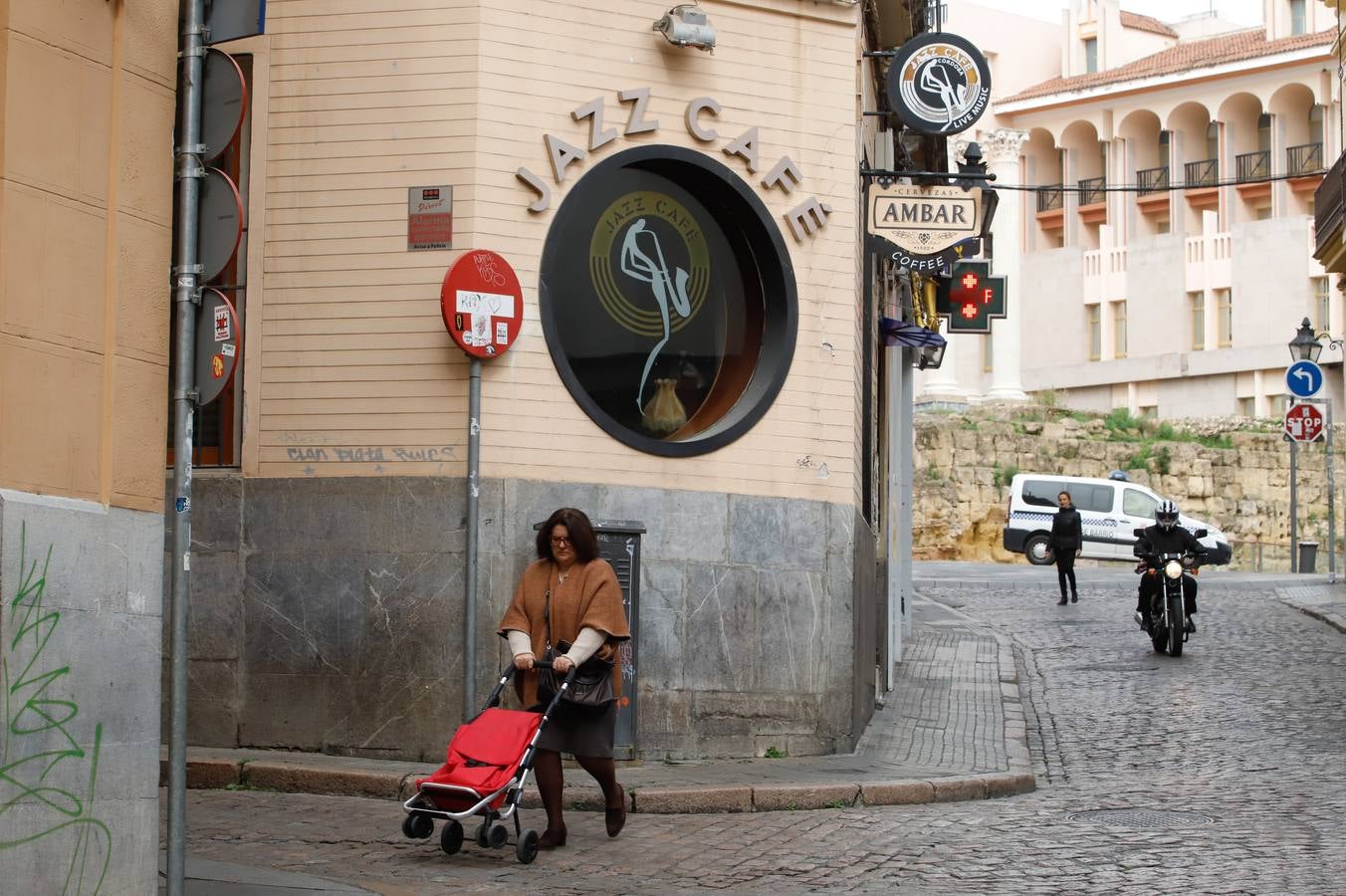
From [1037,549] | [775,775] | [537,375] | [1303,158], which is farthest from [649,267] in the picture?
[1303,158]

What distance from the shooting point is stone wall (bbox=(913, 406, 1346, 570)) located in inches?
2135

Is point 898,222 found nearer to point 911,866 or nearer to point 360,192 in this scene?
point 360,192

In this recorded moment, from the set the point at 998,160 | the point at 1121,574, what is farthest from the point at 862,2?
the point at 998,160

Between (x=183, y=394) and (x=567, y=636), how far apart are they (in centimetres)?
326

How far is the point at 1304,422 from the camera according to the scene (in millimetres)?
29703

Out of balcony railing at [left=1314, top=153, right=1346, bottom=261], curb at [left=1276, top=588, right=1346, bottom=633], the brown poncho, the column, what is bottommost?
curb at [left=1276, top=588, right=1346, bottom=633]

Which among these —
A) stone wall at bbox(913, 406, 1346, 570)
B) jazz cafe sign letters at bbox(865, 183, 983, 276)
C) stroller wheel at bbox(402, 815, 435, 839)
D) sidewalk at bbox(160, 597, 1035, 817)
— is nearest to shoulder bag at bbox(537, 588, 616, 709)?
stroller wheel at bbox(402, 815, 435, 839)

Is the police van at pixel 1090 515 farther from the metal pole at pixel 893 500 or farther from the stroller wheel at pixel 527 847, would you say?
the stroller wheel at pixel 527 847

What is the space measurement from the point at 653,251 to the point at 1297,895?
663 centimetres

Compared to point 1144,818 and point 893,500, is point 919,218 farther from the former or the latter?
point 1144,818

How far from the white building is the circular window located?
164ft

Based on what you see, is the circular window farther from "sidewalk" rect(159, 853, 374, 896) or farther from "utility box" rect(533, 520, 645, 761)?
"sidewalk" rect(159, 853, 374, 896)

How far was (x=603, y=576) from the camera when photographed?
32.5ft

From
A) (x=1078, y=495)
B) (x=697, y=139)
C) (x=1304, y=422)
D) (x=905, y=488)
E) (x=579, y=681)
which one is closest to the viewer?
(x=579, y=681)
